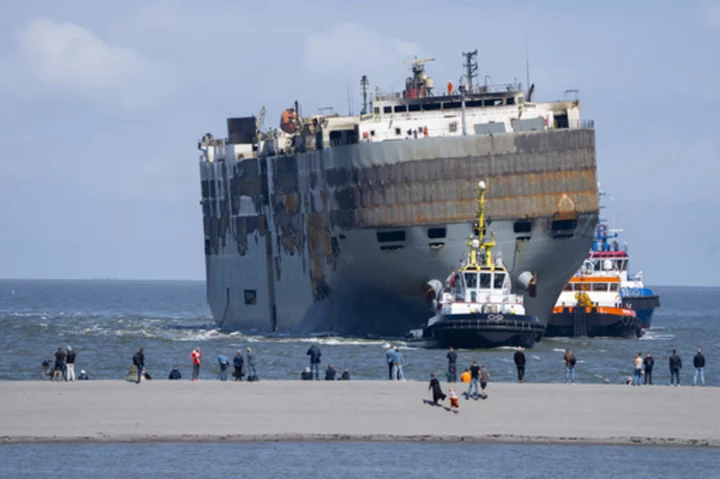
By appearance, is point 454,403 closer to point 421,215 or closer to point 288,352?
point 288,352

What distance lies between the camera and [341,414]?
51.0m

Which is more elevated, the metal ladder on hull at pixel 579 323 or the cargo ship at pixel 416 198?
the cargo ship at pixel 416 198

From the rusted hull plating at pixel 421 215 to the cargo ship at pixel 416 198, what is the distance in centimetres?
8

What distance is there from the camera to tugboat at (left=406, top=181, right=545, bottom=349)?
82.4 meters

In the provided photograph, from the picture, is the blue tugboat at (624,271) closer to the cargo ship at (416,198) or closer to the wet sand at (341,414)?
the cargo ship at (416,198)

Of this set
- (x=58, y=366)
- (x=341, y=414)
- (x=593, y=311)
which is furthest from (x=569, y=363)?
(x=593, y=311)

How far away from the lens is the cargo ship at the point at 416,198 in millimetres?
90375

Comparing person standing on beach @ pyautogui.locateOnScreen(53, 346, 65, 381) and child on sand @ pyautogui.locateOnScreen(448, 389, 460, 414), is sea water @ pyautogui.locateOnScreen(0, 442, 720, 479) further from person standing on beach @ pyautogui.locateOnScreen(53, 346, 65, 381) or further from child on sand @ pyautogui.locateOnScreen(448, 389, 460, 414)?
person standing on beach @ pyautogui.locateOnScreen(53, 346, 65, 381)

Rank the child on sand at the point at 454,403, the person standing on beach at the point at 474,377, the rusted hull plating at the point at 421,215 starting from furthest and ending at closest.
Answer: the rusted hull plating at the point at 421,215 < the person standing on beach at the point at 474,377 < the child on sand at the point at 454,403

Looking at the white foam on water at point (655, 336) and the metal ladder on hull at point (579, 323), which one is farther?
the white foam on water at point (655, 336)

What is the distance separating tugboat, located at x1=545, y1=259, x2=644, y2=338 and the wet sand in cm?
5336

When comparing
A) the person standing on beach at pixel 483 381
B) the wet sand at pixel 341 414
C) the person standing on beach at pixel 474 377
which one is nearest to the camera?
the wet sand at pixel 341 414

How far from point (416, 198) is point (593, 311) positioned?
24.5 metres

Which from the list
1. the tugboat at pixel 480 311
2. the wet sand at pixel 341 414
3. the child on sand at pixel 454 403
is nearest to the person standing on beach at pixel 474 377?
the wet sand at pixel 341 414
